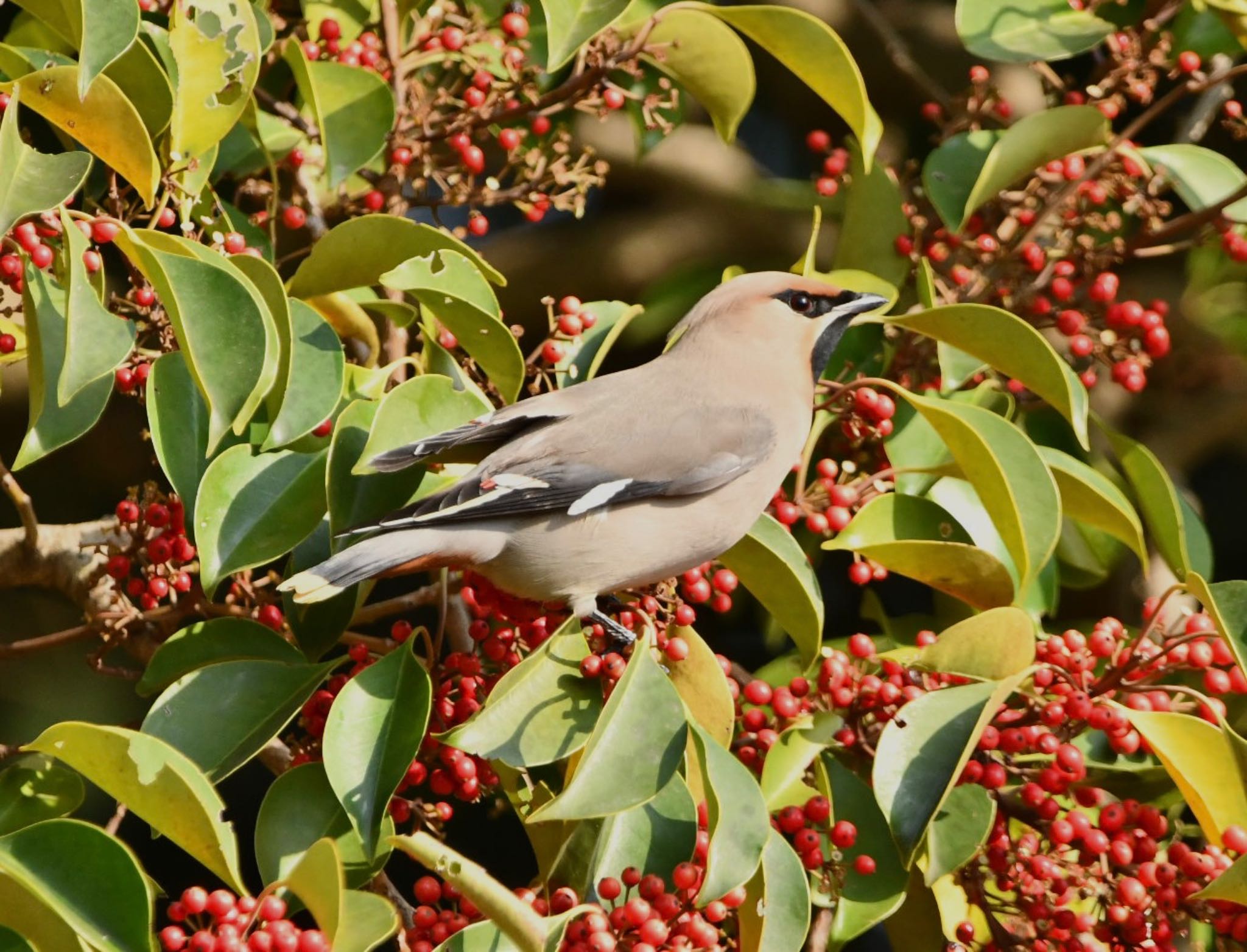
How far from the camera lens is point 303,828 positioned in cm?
215

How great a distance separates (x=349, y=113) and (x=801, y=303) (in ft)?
2.85

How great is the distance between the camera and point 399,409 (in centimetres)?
229

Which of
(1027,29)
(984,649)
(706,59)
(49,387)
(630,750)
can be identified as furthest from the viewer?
(1027,29)

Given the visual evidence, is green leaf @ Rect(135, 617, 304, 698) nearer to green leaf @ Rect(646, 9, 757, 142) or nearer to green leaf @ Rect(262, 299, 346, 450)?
green leaf @ Rect(262, 299, 346, 450)

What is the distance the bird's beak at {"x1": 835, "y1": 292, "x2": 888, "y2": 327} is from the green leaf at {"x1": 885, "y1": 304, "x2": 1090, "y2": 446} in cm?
22

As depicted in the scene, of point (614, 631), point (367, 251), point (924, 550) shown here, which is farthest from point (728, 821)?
point (367, 251)

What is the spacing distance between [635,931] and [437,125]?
5.06 ft

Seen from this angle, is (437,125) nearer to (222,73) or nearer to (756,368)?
(222,73)

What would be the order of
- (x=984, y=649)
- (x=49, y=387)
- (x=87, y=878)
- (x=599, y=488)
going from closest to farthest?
(x=87, y=878)
(x=49, y=387)
(x=984, y=649)
(x=599, y=488)

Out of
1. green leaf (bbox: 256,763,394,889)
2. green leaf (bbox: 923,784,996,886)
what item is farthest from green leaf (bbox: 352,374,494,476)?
green leaf (bbox: 923,784,996,886)

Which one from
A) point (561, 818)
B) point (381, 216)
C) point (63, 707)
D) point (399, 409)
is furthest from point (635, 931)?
point (63, 707)

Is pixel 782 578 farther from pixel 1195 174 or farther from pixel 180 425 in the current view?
pixel 1195 174

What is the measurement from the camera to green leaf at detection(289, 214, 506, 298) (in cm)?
244

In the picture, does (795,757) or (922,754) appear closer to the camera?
(922,754)
